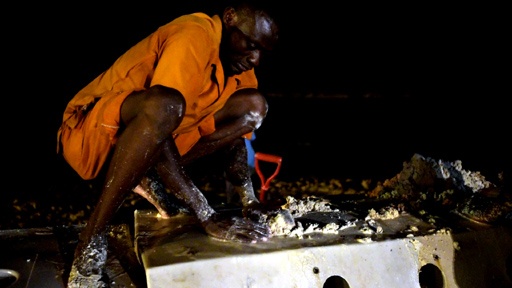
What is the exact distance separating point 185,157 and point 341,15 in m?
9.25

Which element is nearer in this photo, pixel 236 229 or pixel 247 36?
pixel 236 229

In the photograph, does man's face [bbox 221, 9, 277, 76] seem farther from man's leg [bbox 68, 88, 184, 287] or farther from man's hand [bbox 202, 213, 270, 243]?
man's hand [bbox 202, 213, 270, 243]

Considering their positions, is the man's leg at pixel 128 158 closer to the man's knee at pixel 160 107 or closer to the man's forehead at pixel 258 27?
the man's knee at pixel 160 107

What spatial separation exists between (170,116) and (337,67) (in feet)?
34.1

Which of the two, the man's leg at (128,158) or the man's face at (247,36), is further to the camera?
the man's face at (247,36)

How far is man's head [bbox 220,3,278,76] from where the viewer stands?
2174mm

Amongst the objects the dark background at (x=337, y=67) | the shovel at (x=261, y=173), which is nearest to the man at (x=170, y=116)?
the shovel at (x=261, y=173)

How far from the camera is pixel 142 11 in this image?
10672 mm

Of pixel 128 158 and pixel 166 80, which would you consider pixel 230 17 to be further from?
pixel 128 158

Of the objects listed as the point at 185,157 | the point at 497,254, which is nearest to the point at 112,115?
the point at 185,157

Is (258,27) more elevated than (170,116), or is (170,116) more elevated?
(258,27)

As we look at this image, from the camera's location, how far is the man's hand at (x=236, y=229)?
1989mm

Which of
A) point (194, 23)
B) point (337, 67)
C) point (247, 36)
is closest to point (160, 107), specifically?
point (194, 23)

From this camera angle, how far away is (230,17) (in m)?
2.22
